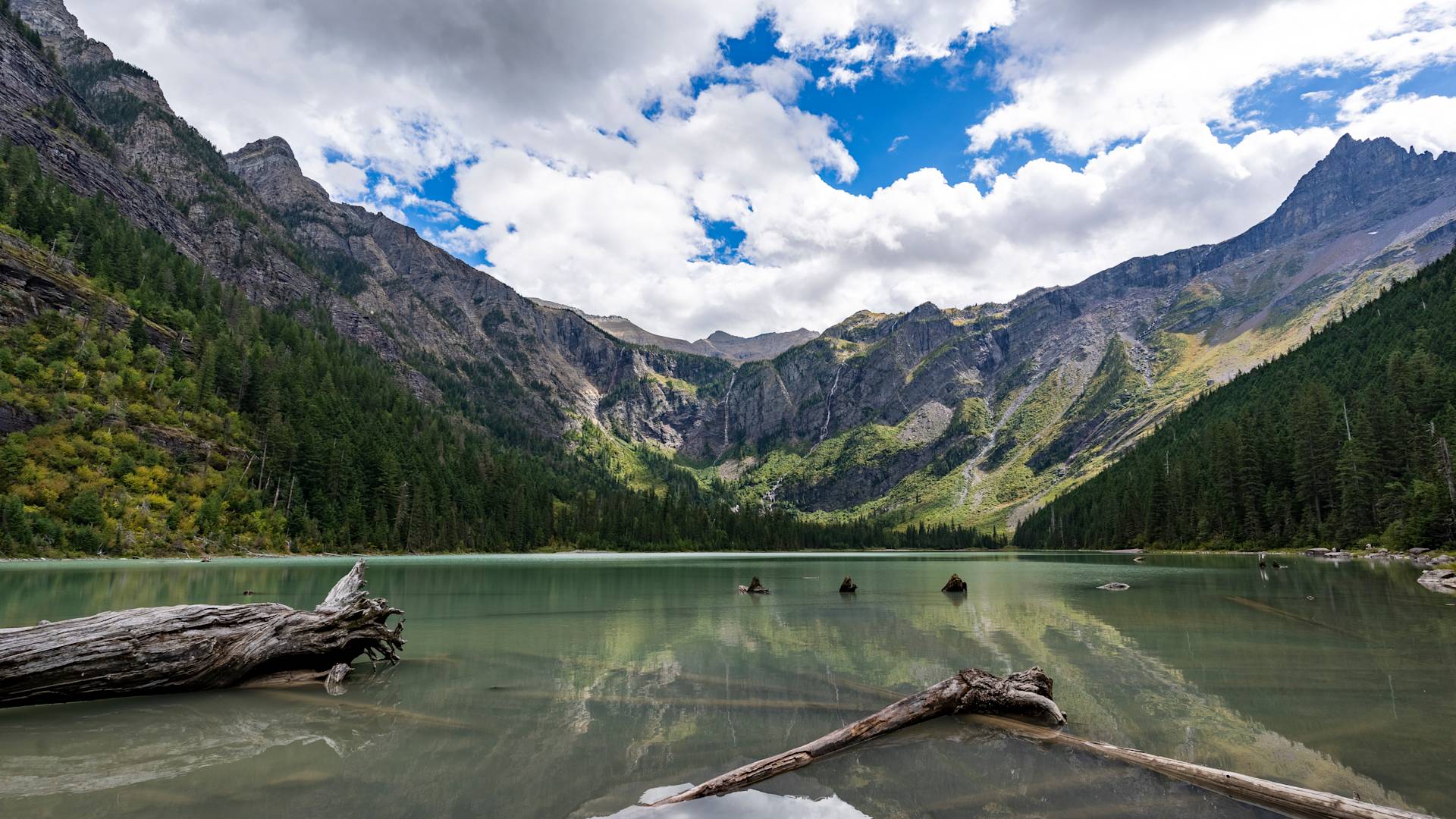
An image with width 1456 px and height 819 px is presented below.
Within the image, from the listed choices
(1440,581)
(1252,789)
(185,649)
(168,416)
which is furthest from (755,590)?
(168,416)

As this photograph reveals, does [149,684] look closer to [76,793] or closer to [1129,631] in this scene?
[76,793]

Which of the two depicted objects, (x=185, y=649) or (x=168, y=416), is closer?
(x=185, y=649)

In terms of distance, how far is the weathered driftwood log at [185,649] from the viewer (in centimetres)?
1401

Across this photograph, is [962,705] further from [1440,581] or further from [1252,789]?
[1440,581]

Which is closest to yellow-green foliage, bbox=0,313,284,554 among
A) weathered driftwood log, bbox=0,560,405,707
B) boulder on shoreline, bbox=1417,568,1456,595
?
weathered driftwood log, bbox=0,560,405,707

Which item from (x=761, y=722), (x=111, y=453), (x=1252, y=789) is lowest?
(x=761, y=722)

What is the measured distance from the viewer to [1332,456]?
8656 cm

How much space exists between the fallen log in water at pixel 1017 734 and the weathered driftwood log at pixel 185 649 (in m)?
13.0

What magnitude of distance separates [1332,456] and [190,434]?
528 feet

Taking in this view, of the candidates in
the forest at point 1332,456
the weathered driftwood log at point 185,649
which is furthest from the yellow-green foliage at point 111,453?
the forest at point 1332,456

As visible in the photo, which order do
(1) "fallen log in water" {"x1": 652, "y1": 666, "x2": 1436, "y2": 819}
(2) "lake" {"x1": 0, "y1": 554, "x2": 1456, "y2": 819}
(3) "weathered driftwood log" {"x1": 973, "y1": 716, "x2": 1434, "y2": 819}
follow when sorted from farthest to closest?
(2) "lake" {"x1": 0, "y1": 554, "x2": 1456, "y2": 819} → (1) "fallen log in water" {"x1": 652, "y1": 666, "x2": 1436, "y2": 819} → (3) "weathered driftwood log" {"x1": 973, "y1": 716, "x2": 1434, "y2": 819}

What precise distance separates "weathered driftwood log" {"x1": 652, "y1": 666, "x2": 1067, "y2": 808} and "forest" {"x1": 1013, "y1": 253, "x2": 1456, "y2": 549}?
72.9 metres

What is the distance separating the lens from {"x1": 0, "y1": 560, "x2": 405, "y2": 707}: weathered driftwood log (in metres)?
14.0

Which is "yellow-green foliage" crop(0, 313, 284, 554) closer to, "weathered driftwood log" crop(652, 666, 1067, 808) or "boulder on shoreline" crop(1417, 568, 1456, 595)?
Answer: "weathered driftwood log" crop(652, 666, 1067, 808)
